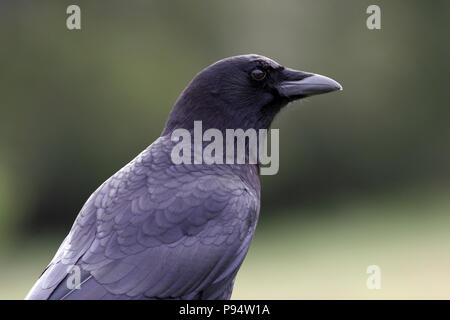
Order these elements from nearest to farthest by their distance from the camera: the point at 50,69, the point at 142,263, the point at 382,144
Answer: the point at 142,263, the point at 50,69, the point at 382,144

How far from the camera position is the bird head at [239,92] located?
13.7ft

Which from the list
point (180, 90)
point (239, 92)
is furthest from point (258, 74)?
point (180, 90)

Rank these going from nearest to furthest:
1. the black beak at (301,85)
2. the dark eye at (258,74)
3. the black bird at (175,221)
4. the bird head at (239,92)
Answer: the black bird at (175,221), the bird head at (239,92), the dark eye at (258,74), the black beak at (301,85)

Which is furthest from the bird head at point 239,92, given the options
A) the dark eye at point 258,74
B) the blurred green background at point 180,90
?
the blurred green background at point 180,90

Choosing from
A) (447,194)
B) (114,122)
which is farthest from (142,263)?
(447,194)

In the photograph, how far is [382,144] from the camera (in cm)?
1223

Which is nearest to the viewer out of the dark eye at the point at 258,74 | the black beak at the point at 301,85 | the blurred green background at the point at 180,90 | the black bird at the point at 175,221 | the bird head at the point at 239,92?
the black bird at the point at 175,221

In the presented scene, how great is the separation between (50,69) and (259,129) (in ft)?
23.1

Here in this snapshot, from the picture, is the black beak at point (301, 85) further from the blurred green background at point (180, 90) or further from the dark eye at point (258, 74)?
the blurred green background at point (180, 90)

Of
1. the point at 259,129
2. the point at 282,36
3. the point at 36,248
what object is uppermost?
the point at 282,36

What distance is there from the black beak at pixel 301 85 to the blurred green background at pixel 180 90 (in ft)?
19.2

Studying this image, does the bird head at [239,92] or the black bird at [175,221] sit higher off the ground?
the bird head at [239,92]

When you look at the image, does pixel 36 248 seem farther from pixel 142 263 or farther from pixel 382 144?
pixel 142 263

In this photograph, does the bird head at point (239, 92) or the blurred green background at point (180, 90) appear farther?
the blurred green background at point (180, 90)
